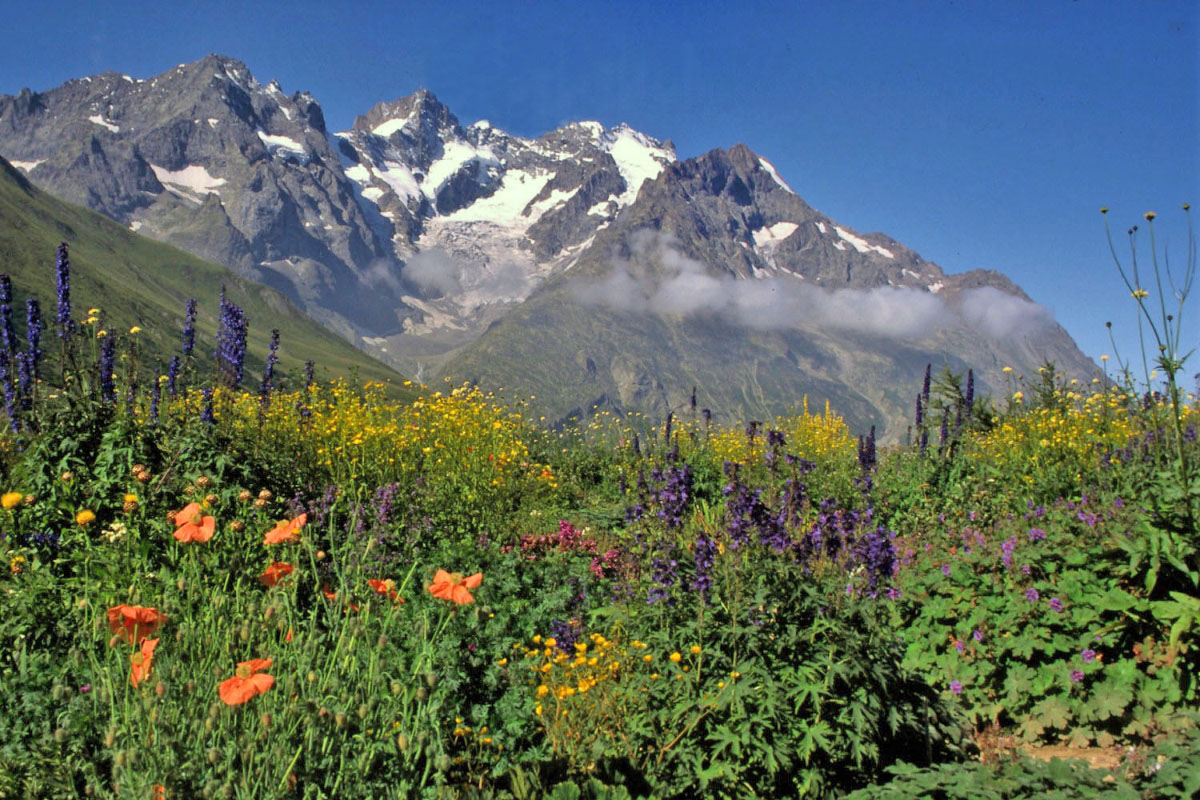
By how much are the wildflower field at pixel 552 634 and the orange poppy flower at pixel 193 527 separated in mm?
24

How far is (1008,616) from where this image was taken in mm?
4906

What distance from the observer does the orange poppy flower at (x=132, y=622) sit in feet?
7.89

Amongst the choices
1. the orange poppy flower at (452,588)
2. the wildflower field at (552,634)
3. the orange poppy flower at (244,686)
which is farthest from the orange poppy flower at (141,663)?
the orange poppy flower at (452,588)

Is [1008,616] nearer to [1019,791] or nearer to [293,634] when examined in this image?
[1019,791]

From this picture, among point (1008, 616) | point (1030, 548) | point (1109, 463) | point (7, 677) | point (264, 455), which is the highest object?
point (1109, 463)

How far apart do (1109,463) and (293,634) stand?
8.25 meters

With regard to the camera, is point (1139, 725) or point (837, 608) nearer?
point (837, 608)

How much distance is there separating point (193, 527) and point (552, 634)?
2500 mm

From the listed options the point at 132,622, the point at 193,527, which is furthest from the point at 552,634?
the point at 132,622

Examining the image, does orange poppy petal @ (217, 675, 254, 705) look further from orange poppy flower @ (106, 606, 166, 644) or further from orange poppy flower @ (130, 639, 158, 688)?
orange poppy flower @ (106, 606, 166, 644)

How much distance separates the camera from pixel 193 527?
2.86m

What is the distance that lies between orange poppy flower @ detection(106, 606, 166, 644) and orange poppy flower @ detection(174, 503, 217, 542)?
318 millimetres

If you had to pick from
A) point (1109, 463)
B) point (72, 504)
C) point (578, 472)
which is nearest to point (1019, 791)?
point (72, 504)

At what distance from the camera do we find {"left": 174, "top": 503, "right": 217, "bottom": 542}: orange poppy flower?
109 inches
